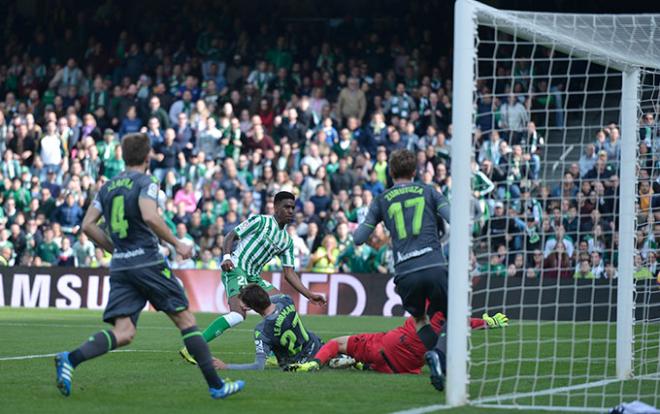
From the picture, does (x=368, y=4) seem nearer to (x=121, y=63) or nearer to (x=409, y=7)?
(x=409, y=7)

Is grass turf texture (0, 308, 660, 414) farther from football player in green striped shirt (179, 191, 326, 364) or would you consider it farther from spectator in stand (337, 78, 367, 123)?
spectator in stand (337, 78, 367, 123)

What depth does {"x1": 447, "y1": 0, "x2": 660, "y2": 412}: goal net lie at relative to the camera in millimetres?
8422

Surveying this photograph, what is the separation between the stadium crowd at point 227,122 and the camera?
24.8 m

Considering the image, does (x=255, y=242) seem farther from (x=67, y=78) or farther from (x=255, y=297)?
(x=67, y=78)

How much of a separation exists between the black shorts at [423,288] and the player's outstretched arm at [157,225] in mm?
2133

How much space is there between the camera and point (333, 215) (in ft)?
80.8

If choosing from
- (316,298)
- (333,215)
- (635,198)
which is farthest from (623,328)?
(333,215)

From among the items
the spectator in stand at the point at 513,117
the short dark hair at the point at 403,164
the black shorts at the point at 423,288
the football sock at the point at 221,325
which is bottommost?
the football sock at the point at 221,325

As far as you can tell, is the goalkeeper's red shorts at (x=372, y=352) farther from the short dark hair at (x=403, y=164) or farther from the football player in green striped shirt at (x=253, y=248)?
the short dark hair at (x=403, y=164)

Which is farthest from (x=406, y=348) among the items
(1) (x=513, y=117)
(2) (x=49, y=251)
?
(2) (x=49, y=251)

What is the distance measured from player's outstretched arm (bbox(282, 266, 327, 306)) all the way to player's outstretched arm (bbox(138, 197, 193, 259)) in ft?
10.1

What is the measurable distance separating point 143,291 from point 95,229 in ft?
1.89

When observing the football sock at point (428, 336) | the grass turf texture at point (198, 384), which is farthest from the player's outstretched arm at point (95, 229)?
the football sock at point (428, 336)

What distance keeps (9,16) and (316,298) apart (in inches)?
958
